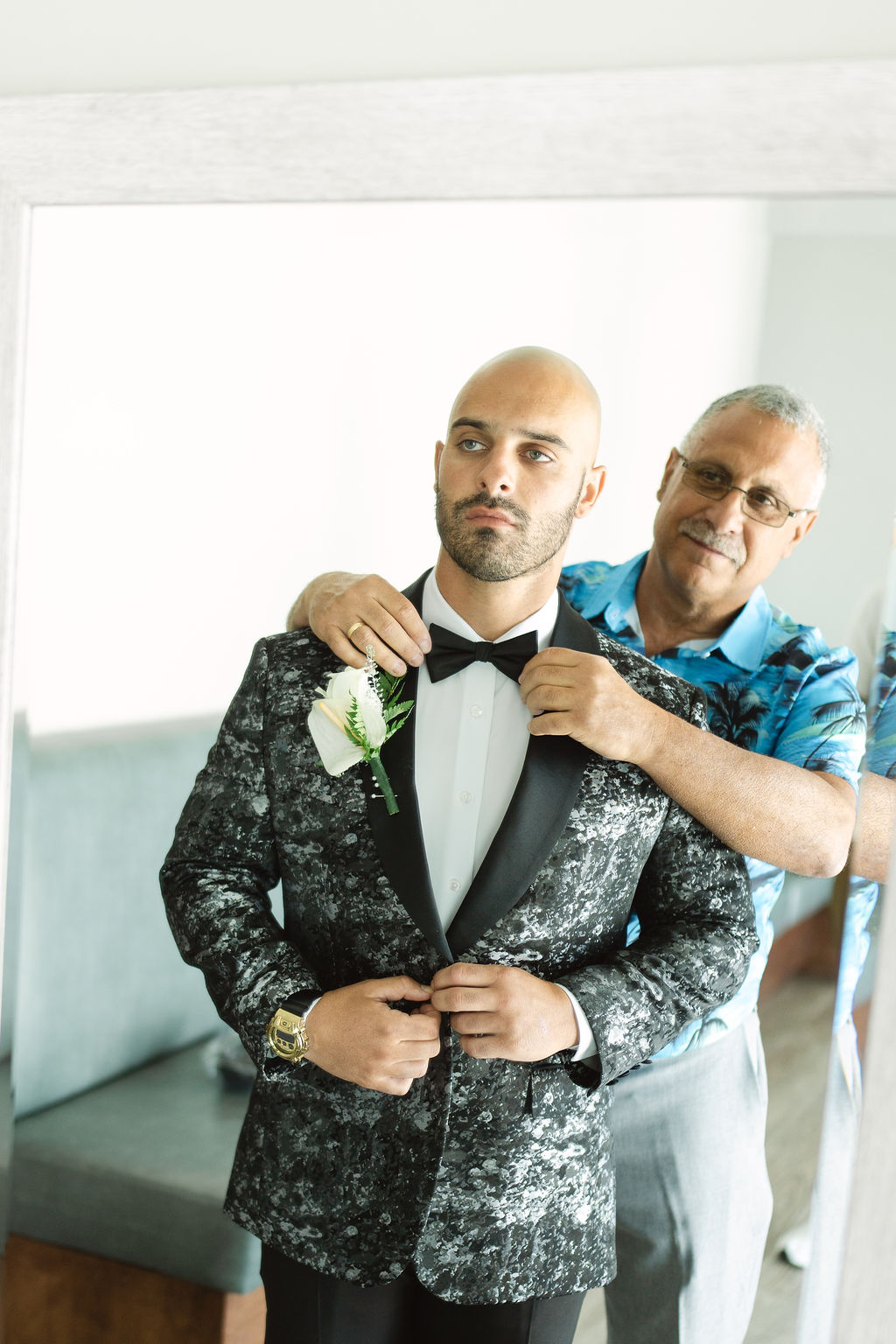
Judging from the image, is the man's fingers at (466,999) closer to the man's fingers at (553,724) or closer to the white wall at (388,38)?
the man's fingers at (553,724)

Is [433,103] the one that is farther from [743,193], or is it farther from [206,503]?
[206,503]

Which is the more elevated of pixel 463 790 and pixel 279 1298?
A: pixel 463 790

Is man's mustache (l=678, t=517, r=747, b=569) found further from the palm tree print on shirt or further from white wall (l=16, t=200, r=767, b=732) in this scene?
the palm tree print on shirt

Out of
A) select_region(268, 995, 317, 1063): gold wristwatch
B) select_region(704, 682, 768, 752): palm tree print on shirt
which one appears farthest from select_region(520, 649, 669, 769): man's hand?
select_region(268, 995, 317, 1063): gold wristwatch

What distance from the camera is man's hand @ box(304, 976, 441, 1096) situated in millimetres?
1223

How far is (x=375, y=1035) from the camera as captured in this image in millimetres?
1225

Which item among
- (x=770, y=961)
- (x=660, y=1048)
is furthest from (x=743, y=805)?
(x=660, y=1048)

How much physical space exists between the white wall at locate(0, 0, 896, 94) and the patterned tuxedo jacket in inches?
25.5

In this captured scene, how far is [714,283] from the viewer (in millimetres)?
1229

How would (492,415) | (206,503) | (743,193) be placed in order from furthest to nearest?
(206,503)
(492,415)
(743,193)

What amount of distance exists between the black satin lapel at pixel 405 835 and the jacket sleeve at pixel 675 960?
7.1 inches

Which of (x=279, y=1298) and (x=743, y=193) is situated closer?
(x=743, y=193)

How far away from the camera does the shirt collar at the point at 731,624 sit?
4.26 feet

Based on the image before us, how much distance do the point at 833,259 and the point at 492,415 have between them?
1.37 ft
